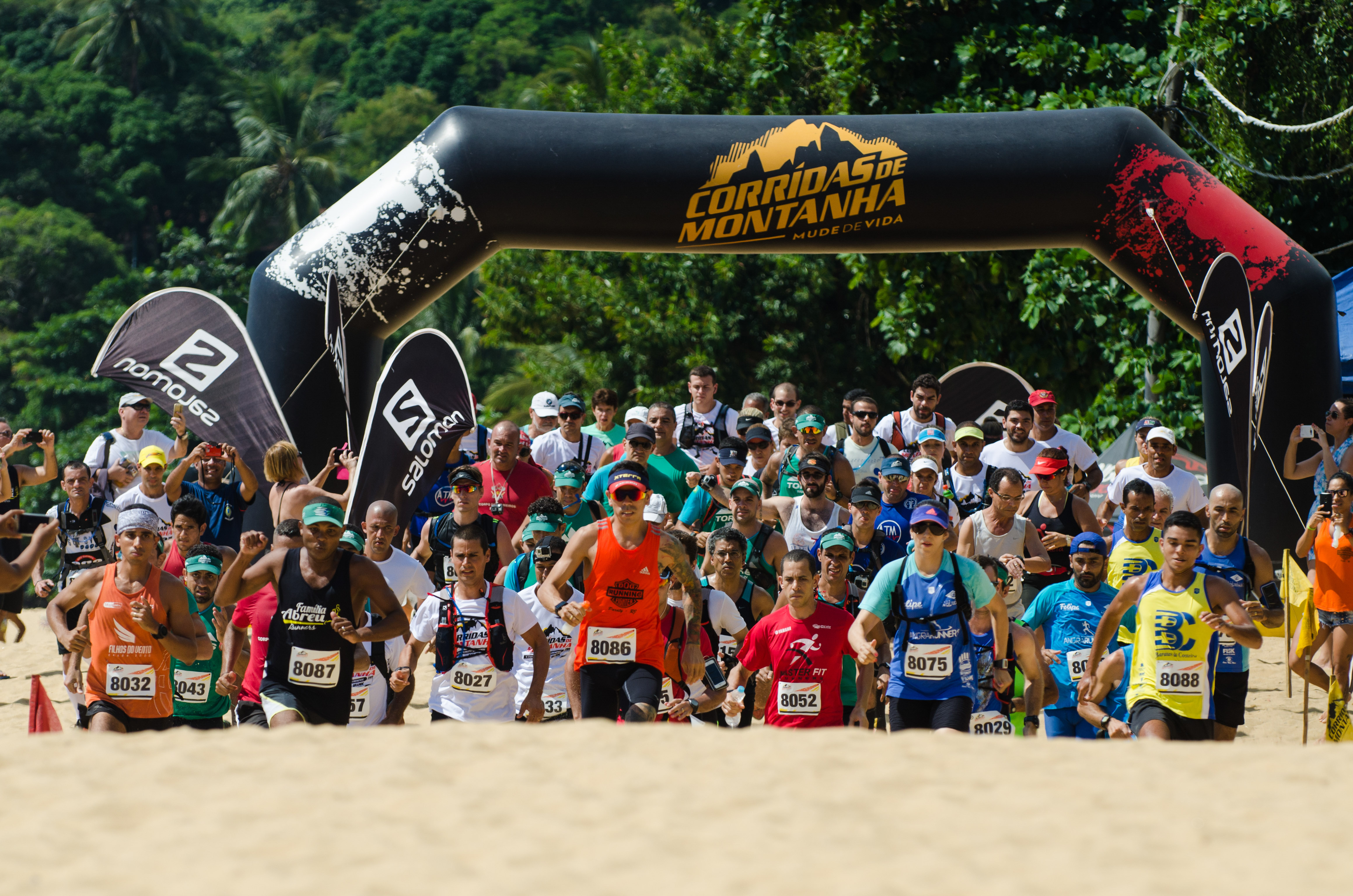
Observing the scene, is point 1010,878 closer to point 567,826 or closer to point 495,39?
point 567,826

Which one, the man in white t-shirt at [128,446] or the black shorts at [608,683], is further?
the man in white t-shirt at [128,446]

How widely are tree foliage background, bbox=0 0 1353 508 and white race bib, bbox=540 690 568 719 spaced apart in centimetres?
692

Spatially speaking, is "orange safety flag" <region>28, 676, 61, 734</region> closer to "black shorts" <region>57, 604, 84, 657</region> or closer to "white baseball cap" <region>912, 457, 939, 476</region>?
"black shorts" <region>57, 604, 84, 657</region>

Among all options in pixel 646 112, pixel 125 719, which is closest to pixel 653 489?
pixel 125 719

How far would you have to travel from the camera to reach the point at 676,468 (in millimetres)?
9242

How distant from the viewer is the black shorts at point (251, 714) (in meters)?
6.51

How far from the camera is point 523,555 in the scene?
7.78 meters

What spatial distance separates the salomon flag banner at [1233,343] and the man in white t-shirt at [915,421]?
5.67ft

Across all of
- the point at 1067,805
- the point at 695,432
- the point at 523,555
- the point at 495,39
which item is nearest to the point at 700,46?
the point at 695,432

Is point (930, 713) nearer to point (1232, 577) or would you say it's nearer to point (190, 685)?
point (1232, 577)

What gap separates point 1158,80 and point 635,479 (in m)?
8.32

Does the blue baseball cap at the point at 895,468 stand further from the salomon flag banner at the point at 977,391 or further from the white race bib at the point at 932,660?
the salomon flag banner at the point at 977,391

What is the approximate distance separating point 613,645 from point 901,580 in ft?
4.52

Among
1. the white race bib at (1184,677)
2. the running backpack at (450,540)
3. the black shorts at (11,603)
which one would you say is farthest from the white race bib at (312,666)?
the black shorts at (11,603)
